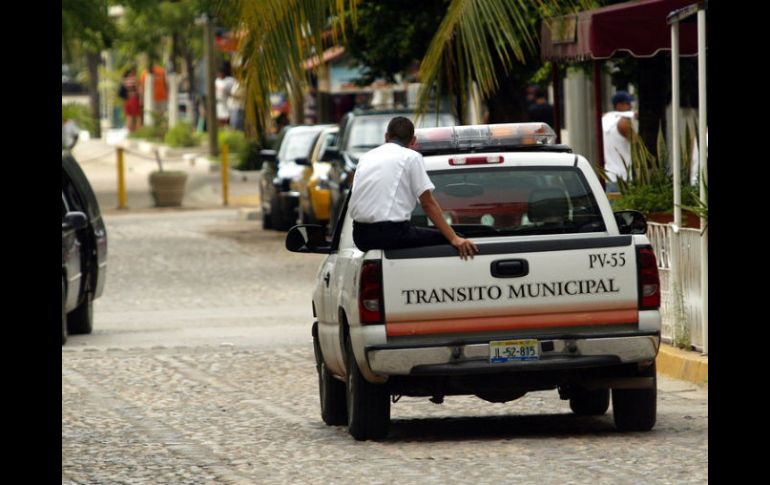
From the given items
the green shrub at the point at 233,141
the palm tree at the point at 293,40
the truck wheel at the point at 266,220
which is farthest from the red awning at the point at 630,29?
the green shrub at the point at 233,141

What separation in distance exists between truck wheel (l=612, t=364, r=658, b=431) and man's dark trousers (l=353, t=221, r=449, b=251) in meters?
1.37

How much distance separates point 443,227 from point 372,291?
0.53m

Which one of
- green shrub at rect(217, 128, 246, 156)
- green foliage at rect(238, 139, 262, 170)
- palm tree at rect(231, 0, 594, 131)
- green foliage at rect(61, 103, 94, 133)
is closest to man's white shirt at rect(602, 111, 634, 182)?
palm tree at rect(231, 0, 594, 131)

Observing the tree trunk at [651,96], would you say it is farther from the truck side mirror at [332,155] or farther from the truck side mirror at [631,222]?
the truck side mirror at [631,222]

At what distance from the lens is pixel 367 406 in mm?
10961

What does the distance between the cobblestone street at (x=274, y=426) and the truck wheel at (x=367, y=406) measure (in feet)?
0.31

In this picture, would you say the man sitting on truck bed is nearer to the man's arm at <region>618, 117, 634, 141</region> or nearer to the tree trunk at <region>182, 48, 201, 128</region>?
the man's arm at <region>618, 117, 634, 141</region>

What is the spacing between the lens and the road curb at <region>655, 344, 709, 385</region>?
13.7 metres

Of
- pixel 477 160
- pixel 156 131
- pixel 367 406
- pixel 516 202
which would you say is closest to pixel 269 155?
pixel 477 160
